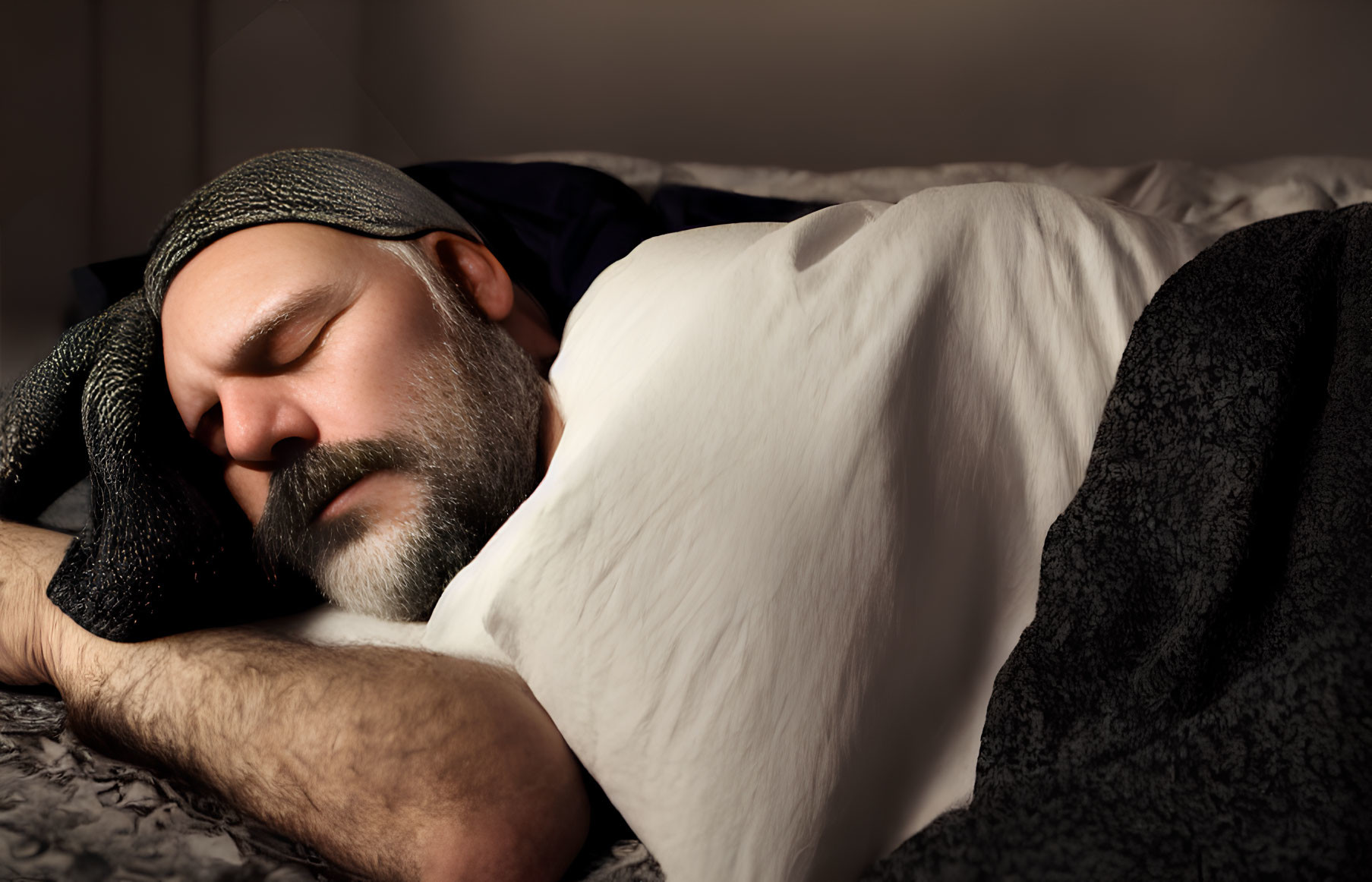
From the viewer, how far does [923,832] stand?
30 centimetres

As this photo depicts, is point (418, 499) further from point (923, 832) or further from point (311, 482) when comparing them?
point (923, 832)

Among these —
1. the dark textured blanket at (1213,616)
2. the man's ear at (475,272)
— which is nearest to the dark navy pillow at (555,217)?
the man's ear at (475,272)

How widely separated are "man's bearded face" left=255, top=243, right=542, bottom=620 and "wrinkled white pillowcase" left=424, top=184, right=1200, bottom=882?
0.16m

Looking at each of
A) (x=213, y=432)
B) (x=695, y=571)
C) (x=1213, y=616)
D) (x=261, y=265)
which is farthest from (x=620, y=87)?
(x=1213, y=616)

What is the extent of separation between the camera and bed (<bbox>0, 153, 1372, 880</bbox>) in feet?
0.94

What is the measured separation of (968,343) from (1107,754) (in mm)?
221

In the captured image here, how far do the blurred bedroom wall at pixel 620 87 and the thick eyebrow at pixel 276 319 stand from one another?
0.44 metres

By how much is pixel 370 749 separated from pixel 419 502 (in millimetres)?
229

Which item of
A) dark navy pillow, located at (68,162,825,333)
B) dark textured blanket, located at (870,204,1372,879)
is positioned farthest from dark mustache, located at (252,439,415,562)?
dark textured blanket, located at (870,204,1372,879)

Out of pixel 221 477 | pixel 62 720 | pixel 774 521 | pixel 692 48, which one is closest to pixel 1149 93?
pixel 692 48

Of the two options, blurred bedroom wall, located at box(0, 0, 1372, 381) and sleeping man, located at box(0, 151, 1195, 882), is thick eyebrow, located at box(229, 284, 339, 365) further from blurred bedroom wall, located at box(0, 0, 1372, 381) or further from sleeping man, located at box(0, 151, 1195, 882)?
blurred bedroom wall, located at box(0, 0, 1372, 381)

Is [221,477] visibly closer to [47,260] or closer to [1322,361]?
[47,260]

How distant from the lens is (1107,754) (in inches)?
12.4

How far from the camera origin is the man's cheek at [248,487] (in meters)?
0.66
